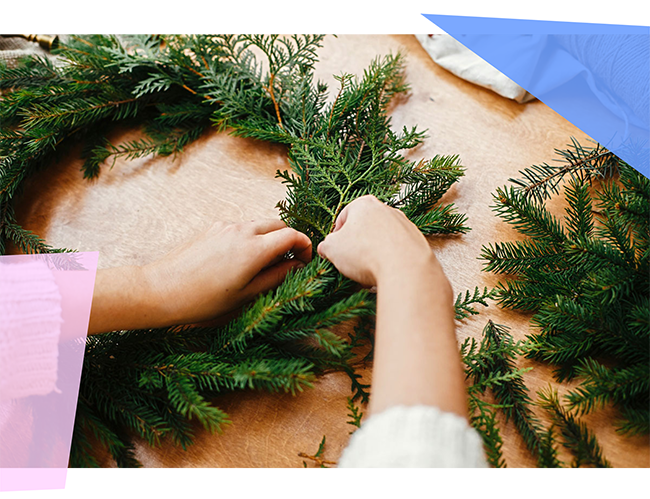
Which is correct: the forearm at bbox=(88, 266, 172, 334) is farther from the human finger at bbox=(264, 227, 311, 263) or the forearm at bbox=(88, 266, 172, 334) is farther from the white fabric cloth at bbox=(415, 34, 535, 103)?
the white fabric cloth at bbox=(415, 34, 535, 103)

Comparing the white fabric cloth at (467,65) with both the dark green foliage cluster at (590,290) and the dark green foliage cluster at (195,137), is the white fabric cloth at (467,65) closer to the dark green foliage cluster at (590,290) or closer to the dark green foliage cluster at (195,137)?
the dark green foliage cluster at (195,137)

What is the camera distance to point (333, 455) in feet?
2.10

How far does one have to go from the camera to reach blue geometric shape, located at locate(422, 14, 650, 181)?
90 cm

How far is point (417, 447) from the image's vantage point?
1.61 feet

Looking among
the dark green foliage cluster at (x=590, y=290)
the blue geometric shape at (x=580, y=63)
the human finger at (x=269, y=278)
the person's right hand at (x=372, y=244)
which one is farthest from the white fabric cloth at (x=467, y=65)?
the human finger at (x=269, y=278)

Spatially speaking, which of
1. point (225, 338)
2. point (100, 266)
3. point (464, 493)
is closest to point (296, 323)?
point (225, 338)

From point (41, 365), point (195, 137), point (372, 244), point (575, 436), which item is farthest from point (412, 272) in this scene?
point (195, 137)

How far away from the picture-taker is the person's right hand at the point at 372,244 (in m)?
0.60

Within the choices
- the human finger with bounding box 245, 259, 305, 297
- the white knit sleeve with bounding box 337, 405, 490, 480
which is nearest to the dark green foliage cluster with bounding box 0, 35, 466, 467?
the human finger with bounding box 245, 259, 305, 297

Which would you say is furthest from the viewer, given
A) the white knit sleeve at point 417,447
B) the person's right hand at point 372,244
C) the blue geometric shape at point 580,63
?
the blue geometric shape at point 580,63

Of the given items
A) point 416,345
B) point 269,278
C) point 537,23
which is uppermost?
point 537,23

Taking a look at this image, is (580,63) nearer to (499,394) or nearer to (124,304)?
(499,394)

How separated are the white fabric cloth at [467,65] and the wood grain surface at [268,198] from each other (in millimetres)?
16

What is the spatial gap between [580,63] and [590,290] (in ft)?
1.86
